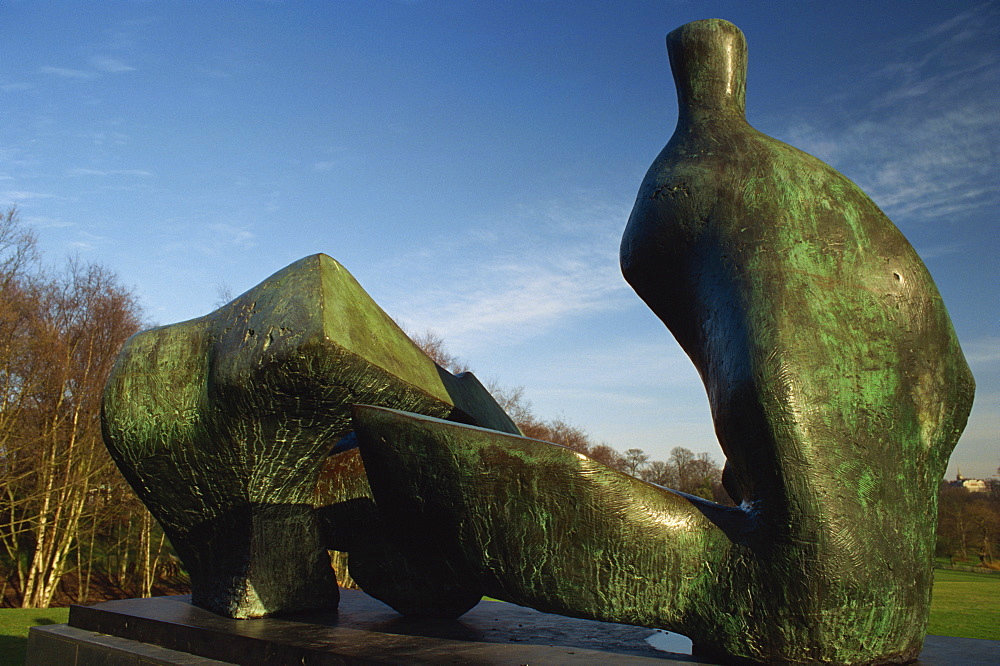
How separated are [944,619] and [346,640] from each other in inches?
496

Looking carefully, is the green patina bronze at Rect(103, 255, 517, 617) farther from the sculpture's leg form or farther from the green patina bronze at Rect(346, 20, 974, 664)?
the sculpture's leg form

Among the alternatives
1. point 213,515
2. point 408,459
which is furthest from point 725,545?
point 213,515

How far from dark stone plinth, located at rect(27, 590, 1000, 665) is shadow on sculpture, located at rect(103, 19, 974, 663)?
32 centimetres

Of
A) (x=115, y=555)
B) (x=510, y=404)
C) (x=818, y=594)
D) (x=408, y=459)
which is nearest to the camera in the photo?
(x=818, y=594)

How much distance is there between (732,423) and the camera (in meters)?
3.00

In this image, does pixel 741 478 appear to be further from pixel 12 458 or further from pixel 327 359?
pixel 12 458

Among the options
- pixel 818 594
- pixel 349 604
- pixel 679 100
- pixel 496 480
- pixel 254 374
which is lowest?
pixel 349 604

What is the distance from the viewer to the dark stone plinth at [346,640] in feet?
10.0

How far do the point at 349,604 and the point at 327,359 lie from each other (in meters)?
2.05

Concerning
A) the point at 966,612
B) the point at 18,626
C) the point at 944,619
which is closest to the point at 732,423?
the point at 18,626

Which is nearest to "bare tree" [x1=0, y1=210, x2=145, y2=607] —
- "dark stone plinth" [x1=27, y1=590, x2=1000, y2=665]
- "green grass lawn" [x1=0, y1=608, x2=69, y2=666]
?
"green grass lawn" [x1=0, y1=608, x2=69, y2=666]

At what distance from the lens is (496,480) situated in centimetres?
284

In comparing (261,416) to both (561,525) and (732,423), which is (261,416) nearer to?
(561,525)

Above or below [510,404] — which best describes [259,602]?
below
